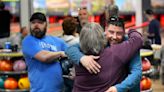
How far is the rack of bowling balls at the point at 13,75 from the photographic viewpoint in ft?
18.8

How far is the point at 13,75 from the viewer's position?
19.4 feet

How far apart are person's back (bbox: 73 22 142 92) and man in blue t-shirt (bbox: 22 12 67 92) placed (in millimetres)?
1077

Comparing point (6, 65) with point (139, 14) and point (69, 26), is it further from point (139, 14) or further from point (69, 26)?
point (139, 14)

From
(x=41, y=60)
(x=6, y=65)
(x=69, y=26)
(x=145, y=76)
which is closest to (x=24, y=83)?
(x=6, y=65)

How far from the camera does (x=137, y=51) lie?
2.71 m

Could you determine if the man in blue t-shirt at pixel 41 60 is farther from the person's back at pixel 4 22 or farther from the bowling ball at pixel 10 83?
the person's back at pixel 4 22

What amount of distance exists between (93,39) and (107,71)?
239 millimetres

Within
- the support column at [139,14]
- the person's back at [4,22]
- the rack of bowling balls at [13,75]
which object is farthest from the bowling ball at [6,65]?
the support column at [139,14]

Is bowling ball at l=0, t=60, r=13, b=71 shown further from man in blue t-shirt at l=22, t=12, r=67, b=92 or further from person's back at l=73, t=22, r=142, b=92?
person's back at l=73, t=22, r=142, b=92

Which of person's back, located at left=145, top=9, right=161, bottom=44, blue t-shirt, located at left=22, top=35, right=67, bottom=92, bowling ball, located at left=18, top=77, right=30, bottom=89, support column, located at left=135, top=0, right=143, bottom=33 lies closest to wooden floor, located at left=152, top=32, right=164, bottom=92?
person's back, located at left=145, top=9, right=161, bottom=44

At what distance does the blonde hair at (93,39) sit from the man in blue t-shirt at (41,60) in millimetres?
1123

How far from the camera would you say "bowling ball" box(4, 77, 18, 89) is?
5.80 meters

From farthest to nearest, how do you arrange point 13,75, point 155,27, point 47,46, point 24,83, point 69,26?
point 155,27
point 13,75
point 24,83
point 69,26
point 47,46

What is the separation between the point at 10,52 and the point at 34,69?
2.20m
